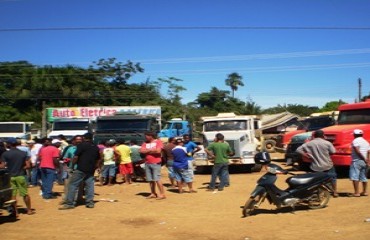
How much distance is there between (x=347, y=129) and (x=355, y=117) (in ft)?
4.42

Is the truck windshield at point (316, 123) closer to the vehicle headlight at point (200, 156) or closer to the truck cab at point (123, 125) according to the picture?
the vehicle headlight at point (200, 156)

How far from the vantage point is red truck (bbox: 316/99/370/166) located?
1317 centimetres

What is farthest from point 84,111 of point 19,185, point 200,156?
point 19,185

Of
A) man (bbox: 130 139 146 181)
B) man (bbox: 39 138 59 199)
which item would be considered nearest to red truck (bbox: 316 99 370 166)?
man (bbox: 130 139 146 181)

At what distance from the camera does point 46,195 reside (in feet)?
35.6

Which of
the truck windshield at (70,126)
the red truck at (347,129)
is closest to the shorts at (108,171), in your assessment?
the red truck at (347,129)

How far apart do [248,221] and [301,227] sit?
1.04 metres

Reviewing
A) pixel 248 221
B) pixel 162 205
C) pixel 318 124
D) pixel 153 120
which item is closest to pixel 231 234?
pixel 248 221

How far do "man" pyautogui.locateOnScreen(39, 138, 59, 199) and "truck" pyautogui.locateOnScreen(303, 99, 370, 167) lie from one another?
8642mm

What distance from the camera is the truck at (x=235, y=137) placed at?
15375 millimetres

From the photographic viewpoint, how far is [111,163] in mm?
13242

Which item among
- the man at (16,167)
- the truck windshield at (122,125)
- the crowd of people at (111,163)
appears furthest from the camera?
the truck windshield at (122,125)

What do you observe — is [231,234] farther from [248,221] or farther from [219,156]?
[219,156]

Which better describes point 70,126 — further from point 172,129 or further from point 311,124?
point 311,124
